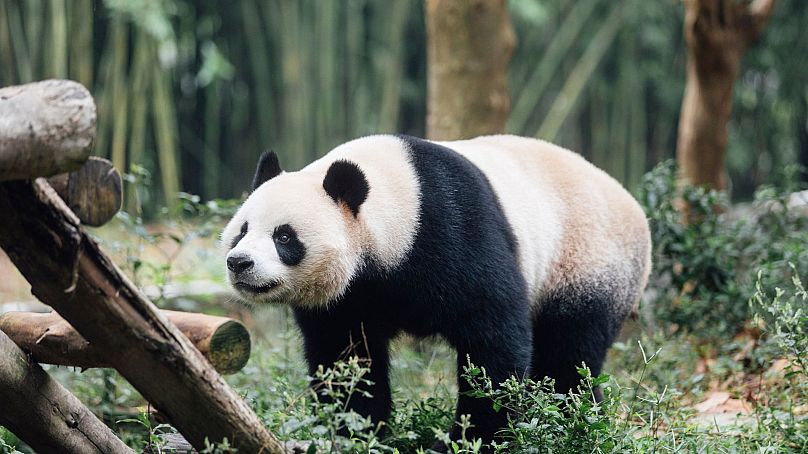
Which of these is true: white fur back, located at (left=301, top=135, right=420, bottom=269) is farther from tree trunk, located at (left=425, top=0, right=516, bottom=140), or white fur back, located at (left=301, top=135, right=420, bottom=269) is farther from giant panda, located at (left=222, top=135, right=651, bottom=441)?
tree trunk, located at (left=425, top=0, right=516, bottom=140)

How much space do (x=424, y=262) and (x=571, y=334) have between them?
913 millimetres

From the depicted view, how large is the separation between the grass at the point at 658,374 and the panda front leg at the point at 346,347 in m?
0.09

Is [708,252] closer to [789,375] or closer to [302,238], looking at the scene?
[789,375]

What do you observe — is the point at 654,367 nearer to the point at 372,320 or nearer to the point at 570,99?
the point at 372,320

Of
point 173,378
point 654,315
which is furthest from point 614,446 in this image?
point 654,315

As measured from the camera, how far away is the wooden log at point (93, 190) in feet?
9.04

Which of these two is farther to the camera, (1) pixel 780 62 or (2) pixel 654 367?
(1) pixel 780 62

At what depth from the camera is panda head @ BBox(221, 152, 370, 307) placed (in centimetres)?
319

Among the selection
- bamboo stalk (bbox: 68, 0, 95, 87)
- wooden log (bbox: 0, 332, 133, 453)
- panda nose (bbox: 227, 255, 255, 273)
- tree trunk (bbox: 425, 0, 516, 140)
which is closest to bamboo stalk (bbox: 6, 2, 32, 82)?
bamboo stalk (bbox: 68, 0, 95, 87)

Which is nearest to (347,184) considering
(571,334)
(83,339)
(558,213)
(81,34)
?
(83,339)

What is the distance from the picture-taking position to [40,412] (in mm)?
2777

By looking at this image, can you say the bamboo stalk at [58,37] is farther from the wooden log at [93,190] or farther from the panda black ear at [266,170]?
the wooden log at [93,190]

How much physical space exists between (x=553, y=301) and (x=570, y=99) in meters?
6.17

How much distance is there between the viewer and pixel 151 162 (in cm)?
994
